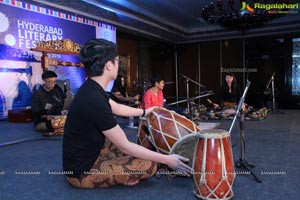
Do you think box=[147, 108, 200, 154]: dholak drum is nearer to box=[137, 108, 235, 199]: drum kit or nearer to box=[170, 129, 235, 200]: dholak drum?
box=[137, 108, 235, 199]: drum kit

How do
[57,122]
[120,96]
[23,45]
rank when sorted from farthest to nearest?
[120,96]
[23,45]
[57,122]

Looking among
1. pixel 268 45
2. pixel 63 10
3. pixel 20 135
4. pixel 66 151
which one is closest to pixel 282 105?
pixel 268 45

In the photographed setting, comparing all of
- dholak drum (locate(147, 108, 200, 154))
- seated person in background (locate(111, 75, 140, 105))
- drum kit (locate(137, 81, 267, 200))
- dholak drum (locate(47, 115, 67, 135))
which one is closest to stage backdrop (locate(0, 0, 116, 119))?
seated person in background (locate(111, 75, 140, 105))

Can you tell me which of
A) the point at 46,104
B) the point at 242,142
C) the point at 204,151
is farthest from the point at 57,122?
the point at 204,151

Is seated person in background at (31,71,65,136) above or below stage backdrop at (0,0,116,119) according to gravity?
below

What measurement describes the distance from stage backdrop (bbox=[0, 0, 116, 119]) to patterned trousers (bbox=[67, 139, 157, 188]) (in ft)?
10.1

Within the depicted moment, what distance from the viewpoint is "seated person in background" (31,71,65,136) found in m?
3.90

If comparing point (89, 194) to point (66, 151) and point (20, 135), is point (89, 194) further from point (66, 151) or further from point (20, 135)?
point (20, 135)

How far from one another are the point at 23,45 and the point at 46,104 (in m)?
1.28

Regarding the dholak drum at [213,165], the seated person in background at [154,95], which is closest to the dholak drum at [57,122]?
the seated person in background at [154,95]

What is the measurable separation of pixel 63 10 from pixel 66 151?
3.90 metres

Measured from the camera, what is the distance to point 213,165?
170cm

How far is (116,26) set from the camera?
21.1 feet

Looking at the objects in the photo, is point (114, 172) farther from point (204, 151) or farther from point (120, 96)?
point (120, 96)
